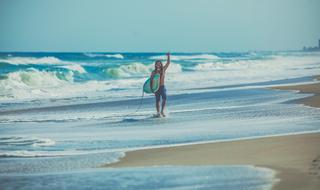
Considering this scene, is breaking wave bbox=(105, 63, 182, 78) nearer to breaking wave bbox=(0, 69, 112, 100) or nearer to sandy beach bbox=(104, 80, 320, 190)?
breaking wave bbox=(0, 69, 112, 100)

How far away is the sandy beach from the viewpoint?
586cm

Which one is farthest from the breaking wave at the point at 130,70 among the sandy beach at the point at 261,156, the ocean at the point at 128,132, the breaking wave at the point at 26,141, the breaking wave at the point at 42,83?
the sandy beach at the point at 261,156

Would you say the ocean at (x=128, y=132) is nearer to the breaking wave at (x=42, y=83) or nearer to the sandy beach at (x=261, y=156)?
the sandy beach at (x=261, y=156)

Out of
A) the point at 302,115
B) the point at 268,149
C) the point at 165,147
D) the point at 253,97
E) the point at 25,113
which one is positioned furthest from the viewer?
the point at 253,97

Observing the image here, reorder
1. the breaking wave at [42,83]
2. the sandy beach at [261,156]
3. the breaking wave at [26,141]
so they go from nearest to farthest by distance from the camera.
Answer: the sandy beach at [261,156], the breaking wave at [26,141], the breaking wave at [42,83]

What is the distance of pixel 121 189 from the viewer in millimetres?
5527

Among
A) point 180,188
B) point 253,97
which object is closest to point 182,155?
point 180,188

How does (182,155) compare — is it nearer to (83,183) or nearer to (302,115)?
(83,183)

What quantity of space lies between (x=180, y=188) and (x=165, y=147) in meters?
2.41

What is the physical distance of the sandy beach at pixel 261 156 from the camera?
19.2 feet

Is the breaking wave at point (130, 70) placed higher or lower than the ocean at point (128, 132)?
higher

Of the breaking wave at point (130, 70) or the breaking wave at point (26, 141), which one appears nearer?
the breaking wave at point (26, 141)

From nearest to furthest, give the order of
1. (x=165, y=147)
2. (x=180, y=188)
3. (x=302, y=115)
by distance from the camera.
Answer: (x=180, y=188) → (x=165, y=147) → (x=302, y=115)

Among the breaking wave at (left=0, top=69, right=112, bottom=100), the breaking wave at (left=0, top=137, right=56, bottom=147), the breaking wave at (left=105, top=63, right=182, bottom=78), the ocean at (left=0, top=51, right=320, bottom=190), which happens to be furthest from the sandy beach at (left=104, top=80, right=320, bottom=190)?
the breaking wave at (left=105, top=63, right=182, bottom=78)
